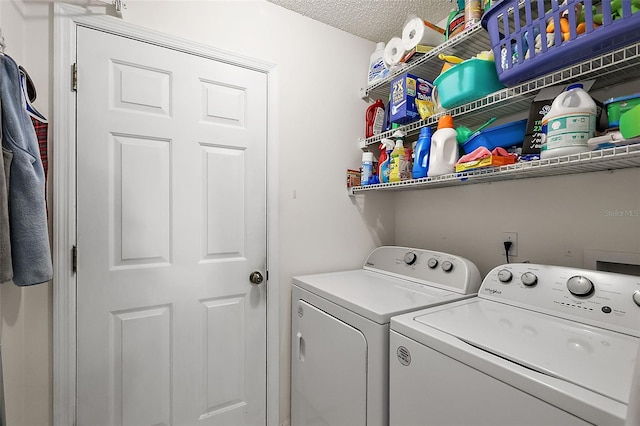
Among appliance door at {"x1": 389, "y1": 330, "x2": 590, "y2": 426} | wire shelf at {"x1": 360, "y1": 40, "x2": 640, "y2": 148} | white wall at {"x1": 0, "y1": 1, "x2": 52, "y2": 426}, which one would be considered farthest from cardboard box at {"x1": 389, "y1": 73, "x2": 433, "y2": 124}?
white wall at {"x1": 0, "y1": 1, "x2": 52, "y2": 426}

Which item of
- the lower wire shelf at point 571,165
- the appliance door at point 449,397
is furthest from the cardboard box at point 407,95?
the appliance door at point 449,397

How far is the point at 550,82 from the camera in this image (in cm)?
107

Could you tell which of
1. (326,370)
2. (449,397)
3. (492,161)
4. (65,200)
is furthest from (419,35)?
(65,200)

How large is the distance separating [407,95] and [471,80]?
0.40m

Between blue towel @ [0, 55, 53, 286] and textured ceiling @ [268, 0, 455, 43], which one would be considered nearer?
blue towel @ [0, 55, 53, 286]

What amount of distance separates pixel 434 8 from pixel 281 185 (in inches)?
56.4

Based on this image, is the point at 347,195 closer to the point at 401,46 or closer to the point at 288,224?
the point at 288,224

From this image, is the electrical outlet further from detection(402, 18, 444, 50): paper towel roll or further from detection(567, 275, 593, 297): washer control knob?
detection(402, 18, 444, 50): paper towel roll

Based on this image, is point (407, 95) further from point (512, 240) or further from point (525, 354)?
point (525, 354)

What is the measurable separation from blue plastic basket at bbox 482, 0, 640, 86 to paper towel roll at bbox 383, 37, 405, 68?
0.56 metres

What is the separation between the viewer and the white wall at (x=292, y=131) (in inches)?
50.1

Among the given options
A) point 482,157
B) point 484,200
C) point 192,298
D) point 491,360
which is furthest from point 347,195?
point 491,360

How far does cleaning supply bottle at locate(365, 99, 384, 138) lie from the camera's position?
2016 millimetres

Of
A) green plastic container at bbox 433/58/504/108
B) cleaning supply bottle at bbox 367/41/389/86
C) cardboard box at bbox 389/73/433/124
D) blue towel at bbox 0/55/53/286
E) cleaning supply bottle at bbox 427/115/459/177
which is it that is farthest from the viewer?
cleaning supply bottle at bbox 367/41/389/86
